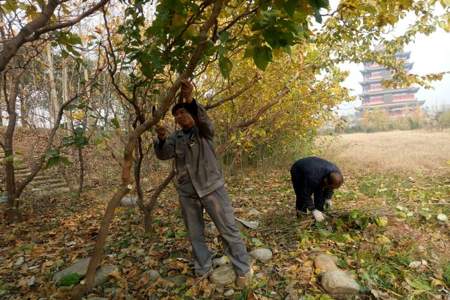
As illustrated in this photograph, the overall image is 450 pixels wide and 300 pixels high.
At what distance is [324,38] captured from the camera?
407 centimetres

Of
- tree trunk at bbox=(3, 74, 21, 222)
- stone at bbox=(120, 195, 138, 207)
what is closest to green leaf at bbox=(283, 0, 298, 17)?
tree trunk at bbox=(3, 74, 21, 222)

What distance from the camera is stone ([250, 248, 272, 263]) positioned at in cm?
343

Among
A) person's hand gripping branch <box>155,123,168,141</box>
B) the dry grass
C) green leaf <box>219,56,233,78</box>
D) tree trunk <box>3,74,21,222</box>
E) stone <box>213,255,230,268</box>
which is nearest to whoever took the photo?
green leaf <box>219,56,233,78</box>

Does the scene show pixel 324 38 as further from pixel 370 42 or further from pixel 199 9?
pixel 199 9

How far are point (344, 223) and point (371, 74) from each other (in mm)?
54163

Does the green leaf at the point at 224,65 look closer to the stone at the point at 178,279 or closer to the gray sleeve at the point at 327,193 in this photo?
the stone at the point at 178,279

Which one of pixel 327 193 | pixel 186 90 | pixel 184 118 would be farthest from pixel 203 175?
pixel 327 193

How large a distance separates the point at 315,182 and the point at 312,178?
0.06 meters

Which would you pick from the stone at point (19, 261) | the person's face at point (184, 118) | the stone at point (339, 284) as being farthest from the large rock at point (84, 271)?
the stone at point (339, 284)

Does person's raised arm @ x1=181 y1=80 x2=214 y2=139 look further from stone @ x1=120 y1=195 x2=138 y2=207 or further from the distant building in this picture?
the distant building

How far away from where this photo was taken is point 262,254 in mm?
3471

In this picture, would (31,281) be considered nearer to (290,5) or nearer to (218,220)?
(218,220)

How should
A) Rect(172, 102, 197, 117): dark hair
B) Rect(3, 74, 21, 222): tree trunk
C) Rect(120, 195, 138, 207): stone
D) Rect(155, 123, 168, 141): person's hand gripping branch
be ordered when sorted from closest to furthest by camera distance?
Rect(172, 102, 197, 117): dark hair → Rect(155, 123, 168, 141): person's hand gripping branch → Rect(3, 74, 21, 222): tree trunk → Rect(120, 195, 138, 207): stone

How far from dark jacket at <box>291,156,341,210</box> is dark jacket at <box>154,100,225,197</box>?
1496 millimetres
